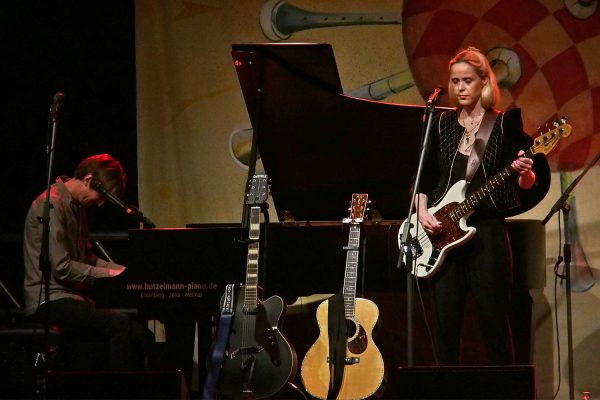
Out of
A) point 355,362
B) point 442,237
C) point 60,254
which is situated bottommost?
point 355,362

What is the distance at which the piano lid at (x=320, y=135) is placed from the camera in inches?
183

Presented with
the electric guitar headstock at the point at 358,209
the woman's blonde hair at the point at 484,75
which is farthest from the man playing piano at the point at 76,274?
the woman's blonde hair at the point at 484,75

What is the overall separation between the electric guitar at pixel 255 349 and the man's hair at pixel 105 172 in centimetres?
131

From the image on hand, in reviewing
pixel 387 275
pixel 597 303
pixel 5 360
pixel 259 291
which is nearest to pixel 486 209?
pixel 387 275

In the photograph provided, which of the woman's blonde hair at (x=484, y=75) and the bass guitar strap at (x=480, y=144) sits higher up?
the woman's blonde hair at (x=484, y=75)

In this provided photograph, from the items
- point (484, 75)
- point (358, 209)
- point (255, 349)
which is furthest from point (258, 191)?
point (484, 75)

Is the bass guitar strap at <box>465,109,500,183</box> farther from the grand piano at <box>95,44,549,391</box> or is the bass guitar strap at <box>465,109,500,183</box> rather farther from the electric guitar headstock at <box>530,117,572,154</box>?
the grand piano at <box>95,44,549,391</box>

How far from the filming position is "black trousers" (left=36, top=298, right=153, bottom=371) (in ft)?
16.5

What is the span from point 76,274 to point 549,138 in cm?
284

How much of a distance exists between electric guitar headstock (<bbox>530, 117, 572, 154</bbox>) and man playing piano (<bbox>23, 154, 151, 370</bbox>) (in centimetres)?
249

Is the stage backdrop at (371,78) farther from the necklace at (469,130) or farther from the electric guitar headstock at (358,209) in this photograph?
the necklace at (469,130)

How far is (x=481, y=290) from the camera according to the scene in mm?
3977

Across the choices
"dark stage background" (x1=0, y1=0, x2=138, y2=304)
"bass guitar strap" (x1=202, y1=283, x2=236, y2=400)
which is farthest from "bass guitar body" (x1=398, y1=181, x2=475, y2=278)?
"dark stage background" (x1=0, y1=0, x2=138, y2=304)

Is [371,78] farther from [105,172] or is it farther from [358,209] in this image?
[105,172]
